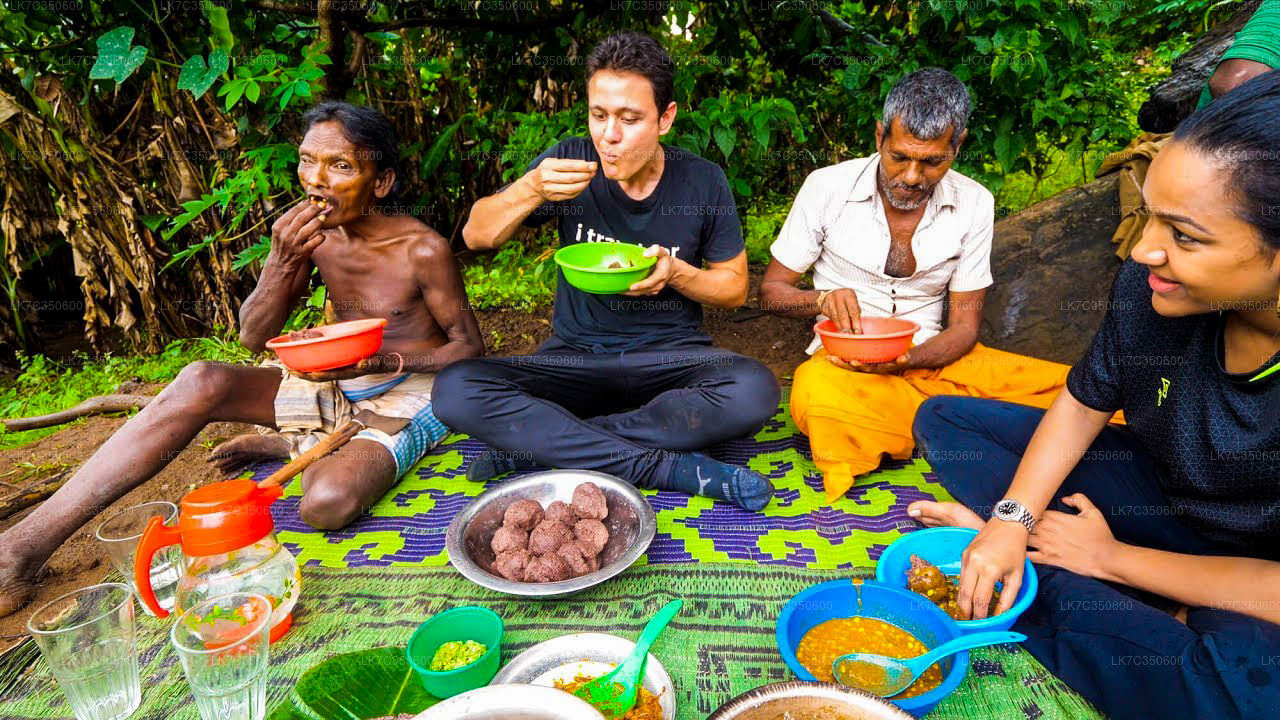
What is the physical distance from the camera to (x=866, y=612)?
5.77 feet

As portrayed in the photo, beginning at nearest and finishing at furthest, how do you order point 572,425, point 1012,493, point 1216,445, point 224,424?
point 1216,445 < point 1012,493 < point 572,425 < point 224,424

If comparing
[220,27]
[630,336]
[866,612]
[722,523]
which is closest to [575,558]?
[722,523]

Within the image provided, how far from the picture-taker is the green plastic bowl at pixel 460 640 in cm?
155

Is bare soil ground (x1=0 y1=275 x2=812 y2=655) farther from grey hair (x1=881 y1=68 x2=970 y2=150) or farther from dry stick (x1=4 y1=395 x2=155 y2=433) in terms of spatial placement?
grey hair (x1=881 y1=68 x2=970 y2=150)

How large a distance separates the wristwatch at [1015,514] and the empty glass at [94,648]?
231 cm

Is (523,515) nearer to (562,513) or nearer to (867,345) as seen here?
(562,513)

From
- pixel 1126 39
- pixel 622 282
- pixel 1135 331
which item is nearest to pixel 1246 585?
pixel 1135 331

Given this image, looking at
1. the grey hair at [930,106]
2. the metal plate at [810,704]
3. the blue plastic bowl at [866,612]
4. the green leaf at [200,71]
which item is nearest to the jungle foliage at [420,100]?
the green leaf at [200,71]

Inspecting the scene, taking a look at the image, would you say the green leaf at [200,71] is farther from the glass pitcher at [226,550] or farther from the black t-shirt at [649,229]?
the glass pitcher at [226,550]

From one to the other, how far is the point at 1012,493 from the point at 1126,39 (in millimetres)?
4556

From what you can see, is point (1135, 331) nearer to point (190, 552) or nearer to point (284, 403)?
point (190, 552)

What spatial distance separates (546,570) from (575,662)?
34 cm

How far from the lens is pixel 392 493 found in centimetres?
271

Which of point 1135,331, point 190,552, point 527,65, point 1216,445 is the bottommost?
point 190,552
